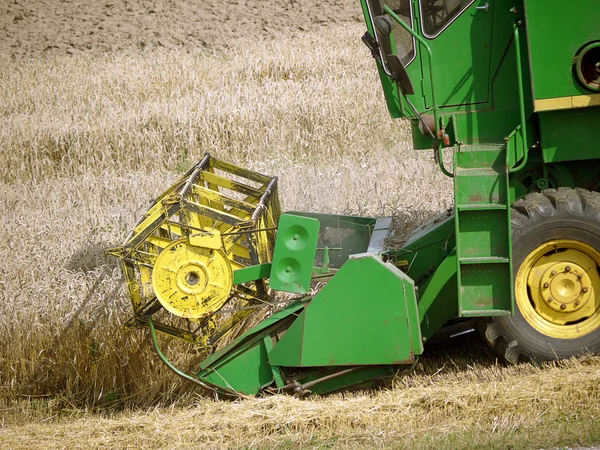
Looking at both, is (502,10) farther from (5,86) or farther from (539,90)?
(5,86)

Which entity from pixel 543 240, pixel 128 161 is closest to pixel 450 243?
pixel 543 240

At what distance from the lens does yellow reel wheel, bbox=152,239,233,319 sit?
15.9 ft

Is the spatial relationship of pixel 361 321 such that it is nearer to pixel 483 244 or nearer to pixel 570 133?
pixel 483 244

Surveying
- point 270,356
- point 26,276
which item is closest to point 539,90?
point 270,356

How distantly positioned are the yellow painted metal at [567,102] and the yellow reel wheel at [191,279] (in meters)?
2.24

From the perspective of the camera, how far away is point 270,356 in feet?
16.0

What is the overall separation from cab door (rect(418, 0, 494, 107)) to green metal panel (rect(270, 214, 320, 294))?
4.21 ft

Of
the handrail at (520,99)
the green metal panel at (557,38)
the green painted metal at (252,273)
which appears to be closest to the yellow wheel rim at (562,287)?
the handrail at (520,99)

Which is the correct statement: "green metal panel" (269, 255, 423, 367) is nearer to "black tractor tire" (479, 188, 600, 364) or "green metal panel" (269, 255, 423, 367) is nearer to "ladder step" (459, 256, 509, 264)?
"ladder step" (459, 256, 509, 264)

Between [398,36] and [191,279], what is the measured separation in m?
2.18

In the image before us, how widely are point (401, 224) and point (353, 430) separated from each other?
268 cm

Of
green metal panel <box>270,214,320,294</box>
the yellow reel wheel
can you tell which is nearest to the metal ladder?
green metal panel <box>270,214,320,294</box>

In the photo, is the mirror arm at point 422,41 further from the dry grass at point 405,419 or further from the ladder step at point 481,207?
the dry grass at point 405,419

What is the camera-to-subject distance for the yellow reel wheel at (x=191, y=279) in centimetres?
485
